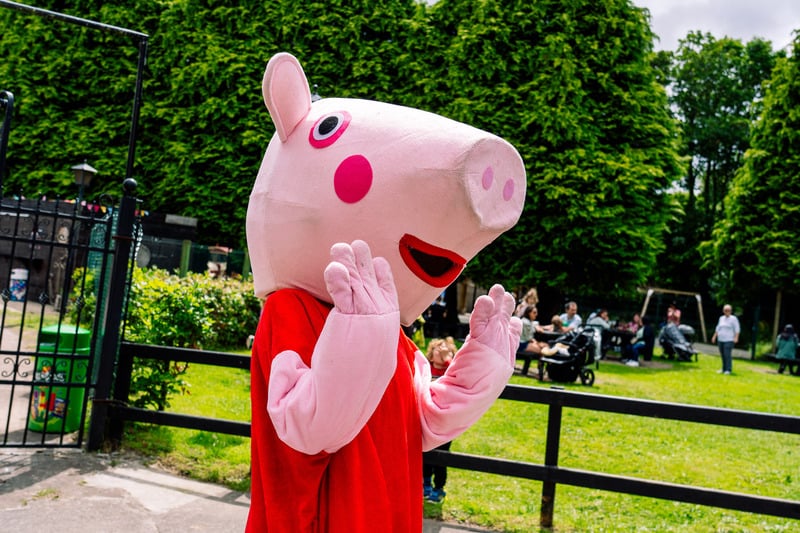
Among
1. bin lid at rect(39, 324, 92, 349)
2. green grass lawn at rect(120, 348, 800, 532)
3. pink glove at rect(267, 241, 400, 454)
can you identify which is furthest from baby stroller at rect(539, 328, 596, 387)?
pink glove at rect(267, 241, 400, 454)

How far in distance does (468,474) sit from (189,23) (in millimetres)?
15397

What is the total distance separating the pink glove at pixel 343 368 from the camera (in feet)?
5.80

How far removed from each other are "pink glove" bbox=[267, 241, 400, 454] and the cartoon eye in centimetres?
48

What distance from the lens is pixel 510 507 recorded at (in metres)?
5.56

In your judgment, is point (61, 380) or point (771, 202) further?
point (771, 202)

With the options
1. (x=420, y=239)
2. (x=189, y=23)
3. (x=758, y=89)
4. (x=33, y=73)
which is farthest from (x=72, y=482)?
(x=758, y=89)

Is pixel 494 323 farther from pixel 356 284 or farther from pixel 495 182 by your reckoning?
pixel 356 284

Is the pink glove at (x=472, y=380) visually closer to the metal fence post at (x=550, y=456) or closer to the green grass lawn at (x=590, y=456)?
the metal fence post at (x=550, y=456)

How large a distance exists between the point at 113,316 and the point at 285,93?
13.1 feet

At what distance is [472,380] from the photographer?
2.42 metres

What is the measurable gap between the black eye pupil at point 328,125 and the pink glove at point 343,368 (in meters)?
0.52

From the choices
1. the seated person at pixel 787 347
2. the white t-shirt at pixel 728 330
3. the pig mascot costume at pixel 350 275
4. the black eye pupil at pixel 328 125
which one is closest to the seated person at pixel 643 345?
the white t-shirt at pixel 728 330

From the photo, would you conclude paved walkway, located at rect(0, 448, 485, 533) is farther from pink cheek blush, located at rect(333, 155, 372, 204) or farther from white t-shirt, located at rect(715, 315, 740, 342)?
white t-shirt, located at rect(715, 315, 740, 342)

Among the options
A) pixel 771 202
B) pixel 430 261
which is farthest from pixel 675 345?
pixel 430 261
